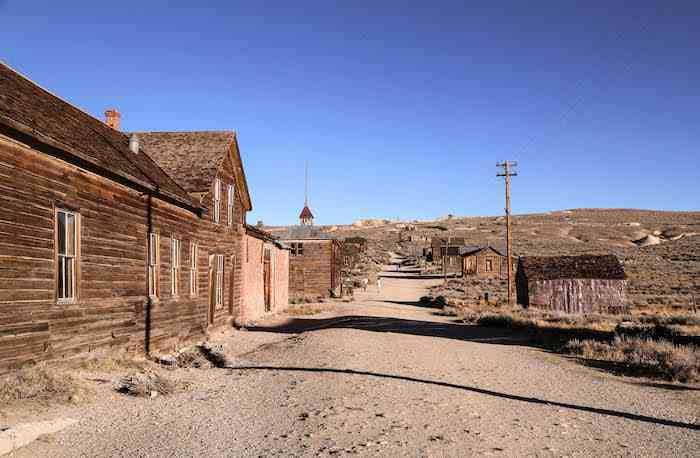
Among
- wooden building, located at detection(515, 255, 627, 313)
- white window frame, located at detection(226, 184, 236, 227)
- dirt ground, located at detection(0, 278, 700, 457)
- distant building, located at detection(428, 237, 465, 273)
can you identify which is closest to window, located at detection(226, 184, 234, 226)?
white window frame, located at detection(226, 184, 236, 227)

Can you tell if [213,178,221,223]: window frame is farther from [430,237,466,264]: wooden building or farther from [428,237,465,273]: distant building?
[430,237,466,264]: wooden building

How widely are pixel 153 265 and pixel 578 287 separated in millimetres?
22931

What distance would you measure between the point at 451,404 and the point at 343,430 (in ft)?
6.97

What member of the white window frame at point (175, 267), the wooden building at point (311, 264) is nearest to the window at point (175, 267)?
the white window frame at point (175, 267)

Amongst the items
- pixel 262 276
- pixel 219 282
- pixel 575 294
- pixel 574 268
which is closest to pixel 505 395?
pixel 219 282

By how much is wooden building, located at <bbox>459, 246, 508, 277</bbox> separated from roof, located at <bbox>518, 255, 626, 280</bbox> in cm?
2520

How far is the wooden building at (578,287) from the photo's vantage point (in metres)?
29.0

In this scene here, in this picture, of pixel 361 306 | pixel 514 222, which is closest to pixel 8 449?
pixel 361 306

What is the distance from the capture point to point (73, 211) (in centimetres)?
938

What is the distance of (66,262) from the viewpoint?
9.33 metres

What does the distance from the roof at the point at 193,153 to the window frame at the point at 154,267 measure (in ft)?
11.7

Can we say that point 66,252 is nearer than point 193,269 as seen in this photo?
Yes

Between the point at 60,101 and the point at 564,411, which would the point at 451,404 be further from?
the point at 60,101

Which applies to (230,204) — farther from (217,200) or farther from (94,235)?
(94,235)
